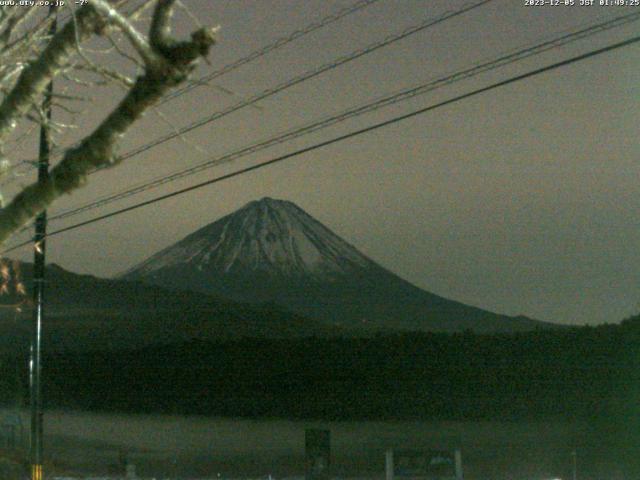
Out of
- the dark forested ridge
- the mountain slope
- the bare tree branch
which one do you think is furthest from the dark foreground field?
the bare tree branch

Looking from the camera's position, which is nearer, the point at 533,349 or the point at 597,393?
the point at 597,393

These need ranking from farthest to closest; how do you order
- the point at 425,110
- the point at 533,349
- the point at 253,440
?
the point at 533,349 < the point at 253,440 < the point at 425,110

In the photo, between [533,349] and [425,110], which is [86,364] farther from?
[425,110]

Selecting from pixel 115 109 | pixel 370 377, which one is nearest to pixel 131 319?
pixel 370 377

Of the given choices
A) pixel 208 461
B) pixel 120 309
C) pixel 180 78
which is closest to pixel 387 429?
pixel 208 461

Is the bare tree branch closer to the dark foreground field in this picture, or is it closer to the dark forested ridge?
the dark foreground field

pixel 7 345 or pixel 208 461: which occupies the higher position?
pixel 7 345
